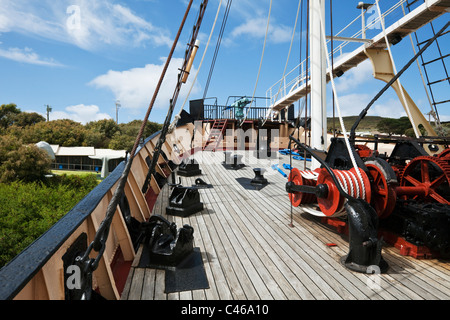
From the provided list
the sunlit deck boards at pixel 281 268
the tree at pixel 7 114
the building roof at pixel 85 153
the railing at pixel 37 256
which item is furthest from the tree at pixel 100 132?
the railing at pixel 37 256

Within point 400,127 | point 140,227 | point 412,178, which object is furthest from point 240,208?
point 400,127

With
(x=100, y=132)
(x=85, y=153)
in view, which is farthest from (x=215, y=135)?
(x=100, y=132)

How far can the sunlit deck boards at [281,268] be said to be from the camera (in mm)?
2467

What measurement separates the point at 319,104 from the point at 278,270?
11.5ft

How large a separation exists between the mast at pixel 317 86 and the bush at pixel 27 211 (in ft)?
50.8

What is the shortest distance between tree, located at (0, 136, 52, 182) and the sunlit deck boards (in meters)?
27.3

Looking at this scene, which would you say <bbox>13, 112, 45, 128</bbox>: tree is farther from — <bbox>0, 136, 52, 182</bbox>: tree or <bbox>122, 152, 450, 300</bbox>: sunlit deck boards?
<bbox>122, 152, 450, 300</bbox>: sunlit deck boards

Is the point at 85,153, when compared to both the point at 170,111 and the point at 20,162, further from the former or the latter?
the point at 170,111

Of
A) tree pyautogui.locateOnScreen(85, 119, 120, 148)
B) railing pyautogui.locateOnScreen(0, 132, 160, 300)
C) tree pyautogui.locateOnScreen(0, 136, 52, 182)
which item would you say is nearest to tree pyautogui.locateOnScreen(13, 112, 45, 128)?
tree pyautogui.locateOnScreen(85, 119, 120, 148)

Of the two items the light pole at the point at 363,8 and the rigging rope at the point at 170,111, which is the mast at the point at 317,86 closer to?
the rigging rope at the point at 170,111

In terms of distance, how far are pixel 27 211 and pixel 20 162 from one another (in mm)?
8943

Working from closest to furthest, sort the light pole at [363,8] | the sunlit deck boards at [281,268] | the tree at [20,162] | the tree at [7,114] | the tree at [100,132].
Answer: the sunlit deck boards at [281,268] < the light pole at [363,8] < the tree at [20,162] < the tree at [100,132] < the tree at [7,114]
